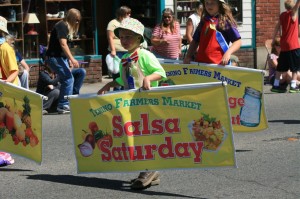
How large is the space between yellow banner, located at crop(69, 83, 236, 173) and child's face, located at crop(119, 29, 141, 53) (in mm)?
547

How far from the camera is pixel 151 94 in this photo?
295 inches

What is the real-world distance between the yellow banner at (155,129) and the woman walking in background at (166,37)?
7241mm

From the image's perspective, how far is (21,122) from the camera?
853cm

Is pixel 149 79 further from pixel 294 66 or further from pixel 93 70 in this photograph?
pixel 93 70

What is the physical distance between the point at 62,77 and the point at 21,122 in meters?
5.11

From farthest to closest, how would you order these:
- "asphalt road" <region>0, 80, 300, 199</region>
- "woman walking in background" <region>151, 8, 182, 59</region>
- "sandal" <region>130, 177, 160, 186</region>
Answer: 1. "woman walking in background" <region>151, 8, 182, 59</region>
2. "sandal" <region>130, 177, 160, 186</region>
3. "asphalt road" <region>0, 80, 300, 199</region>

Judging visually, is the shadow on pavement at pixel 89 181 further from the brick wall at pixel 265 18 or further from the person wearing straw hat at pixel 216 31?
the brick wall at pixel 265 18

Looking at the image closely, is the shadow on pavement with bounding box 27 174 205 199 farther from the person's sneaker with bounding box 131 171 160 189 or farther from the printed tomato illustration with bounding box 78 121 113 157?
the printed tomato illustration with bounding box 78 121 113 157

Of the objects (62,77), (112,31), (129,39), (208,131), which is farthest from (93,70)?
(208,131)

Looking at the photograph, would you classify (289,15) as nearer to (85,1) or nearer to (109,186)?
(85,1)

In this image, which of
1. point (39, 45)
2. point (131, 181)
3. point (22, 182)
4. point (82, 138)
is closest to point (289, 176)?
point (131, 181)

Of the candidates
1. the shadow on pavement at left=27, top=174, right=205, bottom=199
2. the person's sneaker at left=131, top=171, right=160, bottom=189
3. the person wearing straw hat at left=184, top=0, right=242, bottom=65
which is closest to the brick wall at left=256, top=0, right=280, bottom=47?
the person wearing straw hat at left=184, top=0, right=242, bottom=65

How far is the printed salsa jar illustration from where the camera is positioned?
30.2 ft

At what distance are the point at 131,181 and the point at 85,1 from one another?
10030 mm
